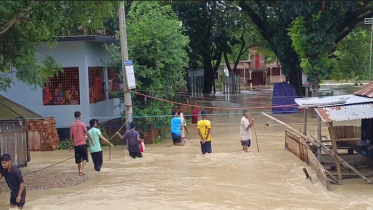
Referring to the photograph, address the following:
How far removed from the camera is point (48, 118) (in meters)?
17.1

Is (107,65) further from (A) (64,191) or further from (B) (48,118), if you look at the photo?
(A) (64,191)

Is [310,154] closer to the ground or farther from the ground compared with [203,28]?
closer to the ground

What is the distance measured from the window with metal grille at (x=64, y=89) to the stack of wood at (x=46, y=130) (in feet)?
4.29

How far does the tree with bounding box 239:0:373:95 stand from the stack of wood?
993 centimetres

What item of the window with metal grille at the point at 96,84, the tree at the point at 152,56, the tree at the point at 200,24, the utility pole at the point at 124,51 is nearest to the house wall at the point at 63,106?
the window with metal grille at the point at 96,84

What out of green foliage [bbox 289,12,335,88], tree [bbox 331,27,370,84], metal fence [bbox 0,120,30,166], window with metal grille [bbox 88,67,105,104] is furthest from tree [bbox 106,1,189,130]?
tree [bbox 331,27,370,84]

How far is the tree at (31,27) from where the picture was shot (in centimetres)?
964

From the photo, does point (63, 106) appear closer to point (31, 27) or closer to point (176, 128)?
point (176, 128)

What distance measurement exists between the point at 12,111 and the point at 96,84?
3.85 m

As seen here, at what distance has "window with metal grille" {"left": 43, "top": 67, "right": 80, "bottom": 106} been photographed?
18297 mm

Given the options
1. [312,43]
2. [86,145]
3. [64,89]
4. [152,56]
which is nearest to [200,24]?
[312,43]

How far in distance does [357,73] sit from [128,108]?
2772 cm

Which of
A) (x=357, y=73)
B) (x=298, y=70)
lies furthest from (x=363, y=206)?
(x=357, y=73)

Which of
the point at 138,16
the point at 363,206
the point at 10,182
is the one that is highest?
the point at 138,16
